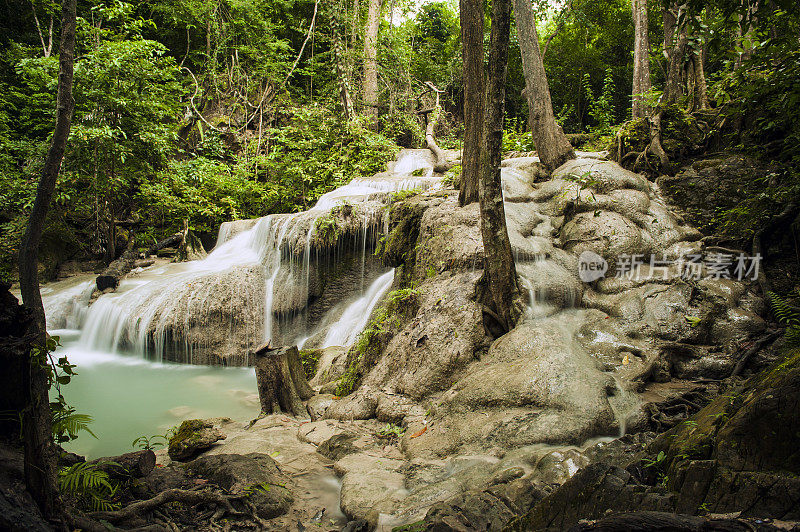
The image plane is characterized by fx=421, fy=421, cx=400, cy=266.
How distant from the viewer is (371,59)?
17.5 meters

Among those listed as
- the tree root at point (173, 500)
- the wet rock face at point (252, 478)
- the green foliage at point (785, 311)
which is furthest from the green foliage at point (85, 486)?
the green foliage at point (785, 311)

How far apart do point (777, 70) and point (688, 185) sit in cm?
382

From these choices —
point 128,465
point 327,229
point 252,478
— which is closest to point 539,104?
point 327,229

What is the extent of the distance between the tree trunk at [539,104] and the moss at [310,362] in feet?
23.2

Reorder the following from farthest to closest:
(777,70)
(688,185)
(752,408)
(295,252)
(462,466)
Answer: (295,252) → (688,185) → (777,70) → (462,466) → (752,408)

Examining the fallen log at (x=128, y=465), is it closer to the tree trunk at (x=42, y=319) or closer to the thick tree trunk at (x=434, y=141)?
the tree trunk at (x=42, y=319)

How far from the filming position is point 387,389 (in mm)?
5430

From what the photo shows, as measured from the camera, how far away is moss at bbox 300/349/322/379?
741 cm

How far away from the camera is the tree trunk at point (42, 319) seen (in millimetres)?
2113

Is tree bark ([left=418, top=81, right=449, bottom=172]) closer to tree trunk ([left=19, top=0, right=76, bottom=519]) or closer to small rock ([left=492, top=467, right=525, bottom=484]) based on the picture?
small rock ([left=492, top=467, right=525, bottom=484])

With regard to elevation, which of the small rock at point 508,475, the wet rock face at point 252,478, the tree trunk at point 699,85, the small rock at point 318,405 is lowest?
the small rock at point 318,405

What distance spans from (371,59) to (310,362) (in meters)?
14.3

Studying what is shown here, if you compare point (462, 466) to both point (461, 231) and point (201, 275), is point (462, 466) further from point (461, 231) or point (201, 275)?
point (201, 275)

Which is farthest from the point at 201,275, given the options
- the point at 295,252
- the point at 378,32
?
the point at 378,32
